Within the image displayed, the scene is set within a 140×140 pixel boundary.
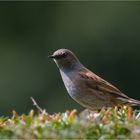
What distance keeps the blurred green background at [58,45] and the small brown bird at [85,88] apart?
14141mm

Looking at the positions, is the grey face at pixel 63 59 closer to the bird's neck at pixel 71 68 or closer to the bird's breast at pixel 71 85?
the bird's neck at pixel 71 68

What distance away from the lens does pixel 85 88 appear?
1187 cm

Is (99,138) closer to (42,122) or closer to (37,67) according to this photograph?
(42,122)

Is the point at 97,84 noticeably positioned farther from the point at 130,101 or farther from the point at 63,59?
the point at 130,101

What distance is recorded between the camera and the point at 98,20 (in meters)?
35.4

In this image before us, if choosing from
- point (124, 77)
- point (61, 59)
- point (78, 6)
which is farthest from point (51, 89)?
point (61, 59)

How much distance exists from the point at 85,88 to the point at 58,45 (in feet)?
70.7

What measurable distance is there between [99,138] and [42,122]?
27.6 inches

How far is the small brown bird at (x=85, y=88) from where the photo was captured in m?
11.6

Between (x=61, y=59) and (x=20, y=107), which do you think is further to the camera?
(x=20, y=107)

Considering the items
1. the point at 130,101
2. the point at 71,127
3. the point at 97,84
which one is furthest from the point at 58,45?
the point at 71,127

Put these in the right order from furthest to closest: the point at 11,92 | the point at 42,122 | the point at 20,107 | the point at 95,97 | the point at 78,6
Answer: the point at 78,6, the point at 11,92, the point at 20,107, the point at 95,97, the point at 42,122

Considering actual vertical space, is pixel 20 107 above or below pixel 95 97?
below

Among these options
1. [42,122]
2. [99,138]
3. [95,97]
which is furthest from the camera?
[95,97]
